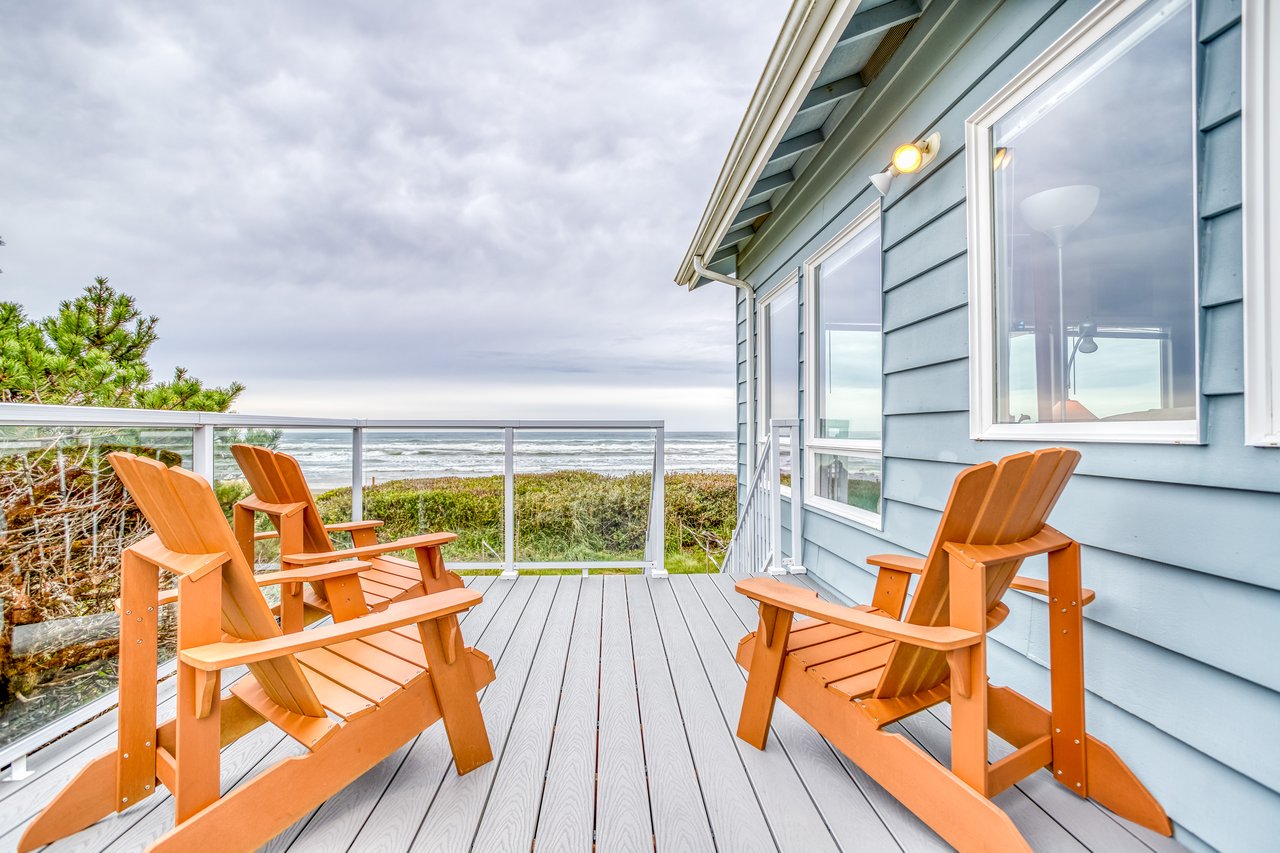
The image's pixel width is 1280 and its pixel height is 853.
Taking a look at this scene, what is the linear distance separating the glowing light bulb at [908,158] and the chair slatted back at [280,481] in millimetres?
2826

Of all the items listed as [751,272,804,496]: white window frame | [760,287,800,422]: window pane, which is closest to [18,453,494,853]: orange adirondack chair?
[760,287,800,422]: window pane

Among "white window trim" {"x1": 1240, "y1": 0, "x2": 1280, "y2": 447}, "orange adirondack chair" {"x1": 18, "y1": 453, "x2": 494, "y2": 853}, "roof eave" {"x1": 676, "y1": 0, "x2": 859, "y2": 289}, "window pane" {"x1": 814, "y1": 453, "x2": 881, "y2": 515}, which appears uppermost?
Answer: "roof eave" {"x1": 676, "y1": 0, "x2": 859, "y2": 289}

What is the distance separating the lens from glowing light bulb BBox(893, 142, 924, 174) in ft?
7.52

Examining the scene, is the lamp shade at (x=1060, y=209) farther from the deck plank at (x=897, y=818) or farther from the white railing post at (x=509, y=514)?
the white railing post at (x=509, y=514)

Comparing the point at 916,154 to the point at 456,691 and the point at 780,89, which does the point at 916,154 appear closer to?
the point at 780,89

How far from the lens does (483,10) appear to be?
17.5 feet

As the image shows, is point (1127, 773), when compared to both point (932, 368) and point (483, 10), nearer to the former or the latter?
point (932, 368)

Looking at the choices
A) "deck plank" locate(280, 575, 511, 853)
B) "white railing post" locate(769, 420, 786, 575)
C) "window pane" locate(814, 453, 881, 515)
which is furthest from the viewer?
"white railing post" locate(769, 420, 786, 575)

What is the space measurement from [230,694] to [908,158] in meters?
3.08

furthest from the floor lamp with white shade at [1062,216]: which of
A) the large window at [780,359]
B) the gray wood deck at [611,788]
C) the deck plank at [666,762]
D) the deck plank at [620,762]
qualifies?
the large window at [780,359]

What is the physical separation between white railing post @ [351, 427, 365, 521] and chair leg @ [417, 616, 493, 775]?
2401 millimetres

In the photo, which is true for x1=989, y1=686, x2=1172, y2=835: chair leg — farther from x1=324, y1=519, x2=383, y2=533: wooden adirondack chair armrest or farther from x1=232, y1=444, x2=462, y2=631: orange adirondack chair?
x1=324, y1=519, x2=383, y2=533: wooden adirondack chair armrest

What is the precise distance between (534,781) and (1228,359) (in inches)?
78.8

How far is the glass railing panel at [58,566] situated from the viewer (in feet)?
5.16
